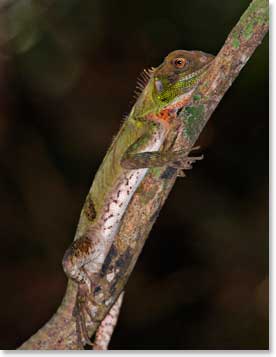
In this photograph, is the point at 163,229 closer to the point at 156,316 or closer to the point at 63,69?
the point at 156,316

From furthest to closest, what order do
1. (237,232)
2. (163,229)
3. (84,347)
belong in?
(163,229) < (237,232) < (84,347)

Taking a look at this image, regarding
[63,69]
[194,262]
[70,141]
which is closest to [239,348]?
[194,262]

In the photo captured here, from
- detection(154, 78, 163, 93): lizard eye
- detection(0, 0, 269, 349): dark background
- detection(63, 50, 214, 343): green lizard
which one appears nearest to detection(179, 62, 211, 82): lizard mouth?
detection(63, 50, 214, 343): green lizard

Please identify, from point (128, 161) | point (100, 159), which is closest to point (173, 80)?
point (128, 161)

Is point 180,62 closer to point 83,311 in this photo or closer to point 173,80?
point 173,80

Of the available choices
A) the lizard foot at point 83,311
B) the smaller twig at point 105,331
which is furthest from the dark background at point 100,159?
the lizard foot at point 83,311

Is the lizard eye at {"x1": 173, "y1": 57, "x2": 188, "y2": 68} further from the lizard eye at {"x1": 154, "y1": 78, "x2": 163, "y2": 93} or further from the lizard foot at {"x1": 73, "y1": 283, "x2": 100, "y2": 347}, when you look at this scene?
the lizard foot at {"x1": 73, "y1": 283, "x2": 100, "y2": 347}
